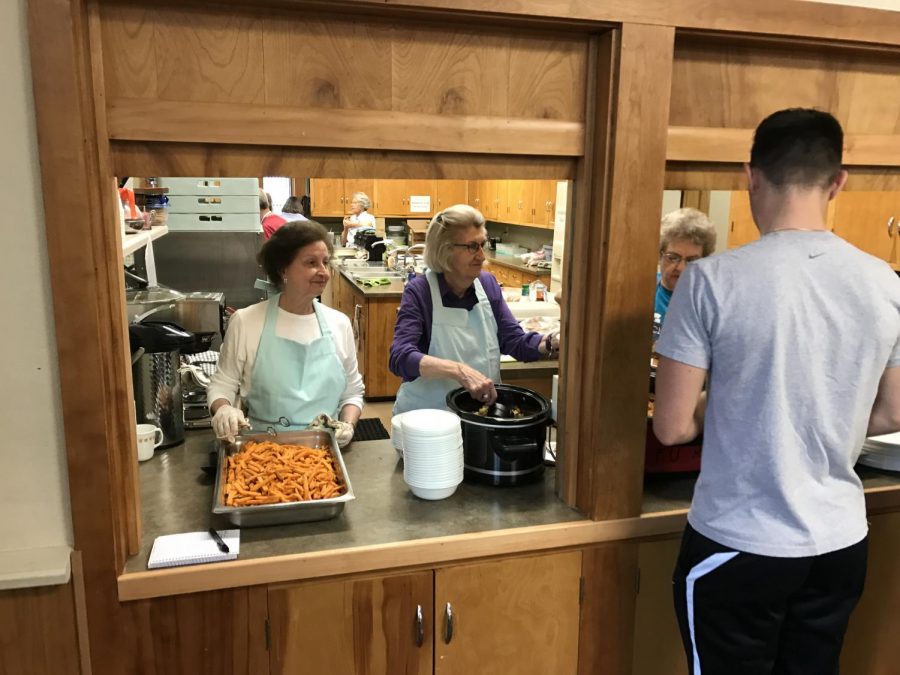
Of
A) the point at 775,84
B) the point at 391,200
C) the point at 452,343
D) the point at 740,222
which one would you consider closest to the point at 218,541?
the point at 452,343

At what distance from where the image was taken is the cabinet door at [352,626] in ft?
5.21

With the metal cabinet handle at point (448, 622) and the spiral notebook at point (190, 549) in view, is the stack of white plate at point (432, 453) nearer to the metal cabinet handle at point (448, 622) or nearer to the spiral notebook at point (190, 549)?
the metal cabinet handle at point (448, 622)

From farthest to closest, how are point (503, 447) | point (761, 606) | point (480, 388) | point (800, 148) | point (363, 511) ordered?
1. point (480, 388)
2. point (503, 447)
3. point (363, 511)
4. point (761, 606)
5. point (800, 148)

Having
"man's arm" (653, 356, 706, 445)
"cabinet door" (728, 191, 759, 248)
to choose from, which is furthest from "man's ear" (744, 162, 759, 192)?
"cabinet door" (728, 191, 759, 248)

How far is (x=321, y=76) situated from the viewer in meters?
1.50

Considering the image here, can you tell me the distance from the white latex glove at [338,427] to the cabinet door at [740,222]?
10.4ft

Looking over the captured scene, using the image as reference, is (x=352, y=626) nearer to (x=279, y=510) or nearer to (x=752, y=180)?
(x=279, y=510)

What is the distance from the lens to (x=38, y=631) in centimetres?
145

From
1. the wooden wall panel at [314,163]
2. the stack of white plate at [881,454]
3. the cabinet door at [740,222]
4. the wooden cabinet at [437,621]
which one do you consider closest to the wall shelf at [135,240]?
the wooden wall panel at [314,163]

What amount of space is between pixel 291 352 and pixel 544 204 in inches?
237

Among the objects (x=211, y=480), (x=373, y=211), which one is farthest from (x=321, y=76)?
(x=373, y=211)

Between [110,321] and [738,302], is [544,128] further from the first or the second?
[110,321]

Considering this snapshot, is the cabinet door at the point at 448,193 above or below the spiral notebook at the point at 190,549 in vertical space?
above

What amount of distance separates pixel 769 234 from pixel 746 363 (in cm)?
25
